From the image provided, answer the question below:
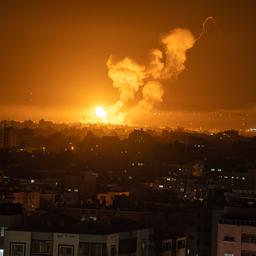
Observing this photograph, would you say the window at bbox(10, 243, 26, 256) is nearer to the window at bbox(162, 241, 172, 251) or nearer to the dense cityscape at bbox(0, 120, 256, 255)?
the dense cityscape at bbox(0, 120, 256, 255)

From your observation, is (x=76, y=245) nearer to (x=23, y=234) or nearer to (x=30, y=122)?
(x=23, y=234)

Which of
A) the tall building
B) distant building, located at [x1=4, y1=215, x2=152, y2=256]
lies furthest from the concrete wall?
the tall building

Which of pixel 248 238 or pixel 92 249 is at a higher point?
pixel 248 238

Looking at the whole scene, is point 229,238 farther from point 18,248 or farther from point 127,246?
point 18,248

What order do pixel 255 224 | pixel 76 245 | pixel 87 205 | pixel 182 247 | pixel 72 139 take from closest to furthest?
pixel 76 245, pixel 255 224, pixel 182 247, pixel 87 205, pixel 72 139

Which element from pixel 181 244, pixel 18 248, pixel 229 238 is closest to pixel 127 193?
pixel 181 244

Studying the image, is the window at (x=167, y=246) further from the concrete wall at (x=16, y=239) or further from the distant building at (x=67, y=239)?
the concrete wall at (x=16, y=239)

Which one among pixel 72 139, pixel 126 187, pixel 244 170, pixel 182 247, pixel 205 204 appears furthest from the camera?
pixel 72 139

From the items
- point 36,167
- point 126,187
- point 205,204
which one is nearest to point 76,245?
point 205,204

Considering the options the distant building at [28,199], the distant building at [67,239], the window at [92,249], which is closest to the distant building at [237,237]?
the distant building at [67,239]
